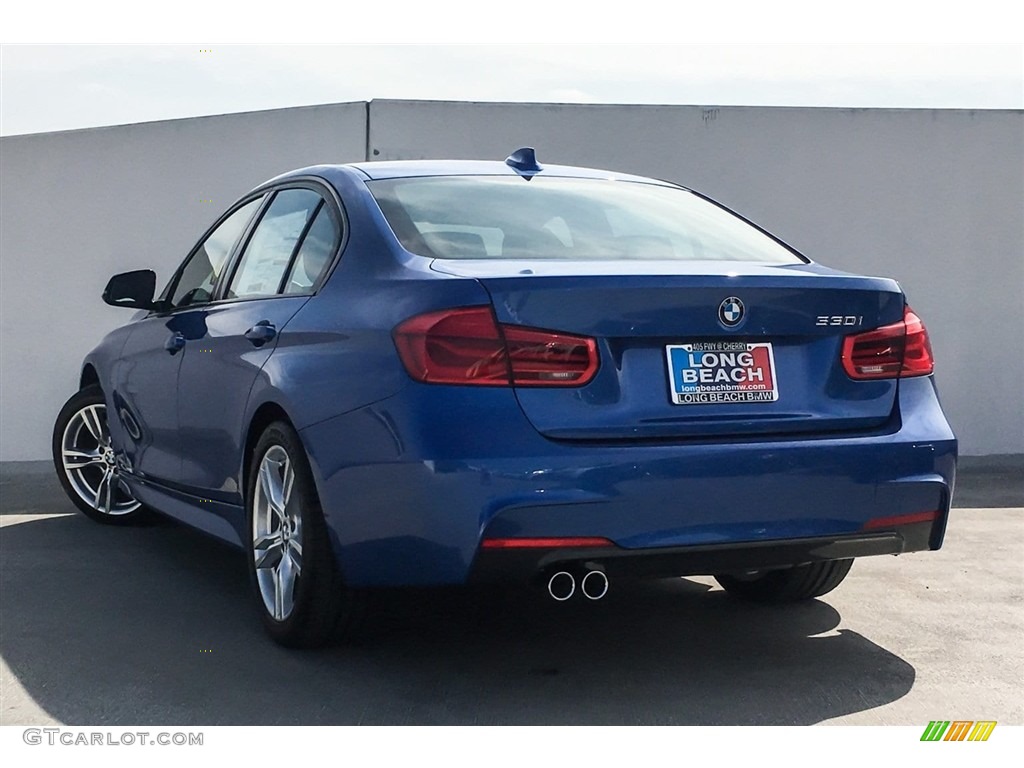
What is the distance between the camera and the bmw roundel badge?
3.78 meters

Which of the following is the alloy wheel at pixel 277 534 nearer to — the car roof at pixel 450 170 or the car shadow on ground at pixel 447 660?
the car shadow on ground at pixel 447 660

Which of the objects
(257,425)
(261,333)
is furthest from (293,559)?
(261,333)

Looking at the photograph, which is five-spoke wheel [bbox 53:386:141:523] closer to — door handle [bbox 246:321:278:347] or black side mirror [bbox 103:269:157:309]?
black side mirror [bbox 103:269:157:309]

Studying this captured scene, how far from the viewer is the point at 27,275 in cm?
1087

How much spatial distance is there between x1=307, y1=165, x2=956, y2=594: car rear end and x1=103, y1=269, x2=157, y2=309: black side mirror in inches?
98.4

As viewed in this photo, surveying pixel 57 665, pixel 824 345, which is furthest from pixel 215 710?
pixel 824 345

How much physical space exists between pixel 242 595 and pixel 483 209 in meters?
1.97

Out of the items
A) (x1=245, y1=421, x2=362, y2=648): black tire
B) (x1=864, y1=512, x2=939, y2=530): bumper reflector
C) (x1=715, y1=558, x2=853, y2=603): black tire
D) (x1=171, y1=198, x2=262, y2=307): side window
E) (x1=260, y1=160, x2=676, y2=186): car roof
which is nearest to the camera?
(x1=864, y1=512, x2=939, y2=530): bumper reflector

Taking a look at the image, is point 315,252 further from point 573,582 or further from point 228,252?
point 573,582

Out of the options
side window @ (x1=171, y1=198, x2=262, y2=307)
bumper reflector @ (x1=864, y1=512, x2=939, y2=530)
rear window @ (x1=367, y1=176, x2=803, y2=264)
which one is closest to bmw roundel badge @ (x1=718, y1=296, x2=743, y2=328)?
rear window @ (x1=367, y1=176, x2=803, y2=264)

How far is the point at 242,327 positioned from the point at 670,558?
75.8 inches

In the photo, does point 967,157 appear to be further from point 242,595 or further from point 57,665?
point 57,665

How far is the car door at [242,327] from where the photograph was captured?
15.1ft
